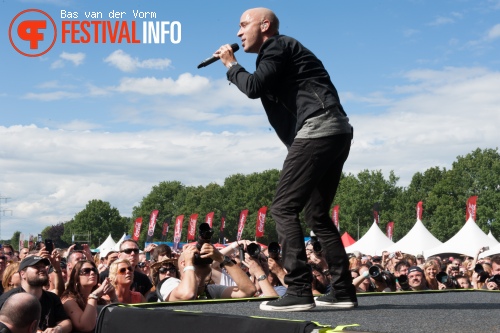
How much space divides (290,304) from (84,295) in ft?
8.62

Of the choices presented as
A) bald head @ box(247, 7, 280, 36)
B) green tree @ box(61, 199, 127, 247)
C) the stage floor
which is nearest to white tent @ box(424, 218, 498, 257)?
the stage floor

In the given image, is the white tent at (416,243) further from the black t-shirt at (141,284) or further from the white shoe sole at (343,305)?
the white shoe sole at (343,305)

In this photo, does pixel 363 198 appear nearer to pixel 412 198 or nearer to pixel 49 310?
pixel 412 198

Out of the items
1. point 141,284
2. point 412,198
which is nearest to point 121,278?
point 141,284

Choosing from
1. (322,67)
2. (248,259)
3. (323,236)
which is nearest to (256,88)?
(322,67)

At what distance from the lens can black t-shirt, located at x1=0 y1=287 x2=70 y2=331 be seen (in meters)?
5.53

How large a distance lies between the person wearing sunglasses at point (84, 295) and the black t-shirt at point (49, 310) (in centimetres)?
11

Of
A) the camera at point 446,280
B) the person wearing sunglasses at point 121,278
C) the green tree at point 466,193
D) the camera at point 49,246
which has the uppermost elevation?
the green tree at point 466,193

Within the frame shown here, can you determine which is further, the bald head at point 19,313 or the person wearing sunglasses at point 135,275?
the person wearing sunglasses at point 135,275

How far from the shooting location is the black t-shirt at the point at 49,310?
5531 mm

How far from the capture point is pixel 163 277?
677cm

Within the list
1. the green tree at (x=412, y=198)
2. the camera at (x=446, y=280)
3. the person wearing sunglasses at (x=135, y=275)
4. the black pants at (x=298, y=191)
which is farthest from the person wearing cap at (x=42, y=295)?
the green tree at (x=412, y=198)

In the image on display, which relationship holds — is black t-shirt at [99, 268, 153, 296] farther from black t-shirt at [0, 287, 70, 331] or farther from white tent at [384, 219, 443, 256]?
white tent at [384, 219, 443, 256]

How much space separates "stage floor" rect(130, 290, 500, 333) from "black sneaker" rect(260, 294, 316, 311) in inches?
2.8
